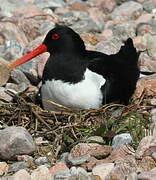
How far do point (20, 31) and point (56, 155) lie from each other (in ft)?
14.9

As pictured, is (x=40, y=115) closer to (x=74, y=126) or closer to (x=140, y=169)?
(x=74, y=126)

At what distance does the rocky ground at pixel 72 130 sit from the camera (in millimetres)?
5871

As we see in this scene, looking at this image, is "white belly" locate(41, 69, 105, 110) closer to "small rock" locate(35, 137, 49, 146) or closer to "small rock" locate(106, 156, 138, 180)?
"small rock" locate(35, 137, 49, 146)

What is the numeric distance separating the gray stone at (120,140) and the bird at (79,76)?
1065mm

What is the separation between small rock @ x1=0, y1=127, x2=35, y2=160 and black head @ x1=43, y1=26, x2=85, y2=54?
5.44 ft

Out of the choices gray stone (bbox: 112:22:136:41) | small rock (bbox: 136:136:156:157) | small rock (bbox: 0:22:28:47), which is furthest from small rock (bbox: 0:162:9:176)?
gray stone (bbox: 112:22:136:41)

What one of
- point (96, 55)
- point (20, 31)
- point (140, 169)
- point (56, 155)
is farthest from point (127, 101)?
point (20, 31)

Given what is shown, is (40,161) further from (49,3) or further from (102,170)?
(49,3)

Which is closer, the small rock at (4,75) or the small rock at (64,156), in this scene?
the small rock at (64,156)

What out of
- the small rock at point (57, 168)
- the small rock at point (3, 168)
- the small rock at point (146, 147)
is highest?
the small rock at point (146, 147)

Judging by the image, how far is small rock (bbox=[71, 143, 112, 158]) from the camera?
621 cm

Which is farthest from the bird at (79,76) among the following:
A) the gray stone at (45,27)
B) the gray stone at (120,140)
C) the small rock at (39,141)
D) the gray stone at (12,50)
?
the gray stone at (45,27)

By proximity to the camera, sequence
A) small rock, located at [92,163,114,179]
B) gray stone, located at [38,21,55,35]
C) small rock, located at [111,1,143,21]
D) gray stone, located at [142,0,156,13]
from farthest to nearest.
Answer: gray stone, located at [142,0,156,13] < small rock, located at [111,1,143,21] < gray stone, located at [38,21,55,35] < small rock, located at [92,163,114,179]

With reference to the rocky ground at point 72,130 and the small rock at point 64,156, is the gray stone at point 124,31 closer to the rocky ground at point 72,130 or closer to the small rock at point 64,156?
the rocky ground at point 72,130
